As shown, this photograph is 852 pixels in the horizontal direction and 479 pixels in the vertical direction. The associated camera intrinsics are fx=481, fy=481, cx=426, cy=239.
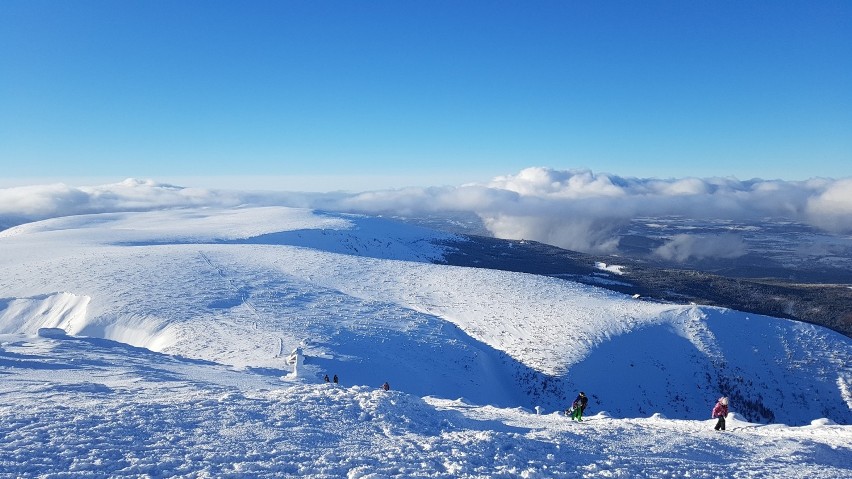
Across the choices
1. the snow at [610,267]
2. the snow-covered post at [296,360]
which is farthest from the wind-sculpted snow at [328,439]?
the snow at [610,267]

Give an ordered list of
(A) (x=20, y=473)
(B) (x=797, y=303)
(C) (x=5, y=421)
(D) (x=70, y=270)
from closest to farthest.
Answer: (A) (x=20, y=473) < (C) (x=5, y=421) < (D) (x=70, y=270) < (B) (x=797, y=303)

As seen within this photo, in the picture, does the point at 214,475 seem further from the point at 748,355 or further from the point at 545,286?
the point at 545,286

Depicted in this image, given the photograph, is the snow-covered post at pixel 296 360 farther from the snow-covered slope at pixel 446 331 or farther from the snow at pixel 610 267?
the snow at pixel 610 267

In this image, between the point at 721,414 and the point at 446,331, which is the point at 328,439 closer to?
the point at 721,414

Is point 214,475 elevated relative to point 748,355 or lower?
elevated

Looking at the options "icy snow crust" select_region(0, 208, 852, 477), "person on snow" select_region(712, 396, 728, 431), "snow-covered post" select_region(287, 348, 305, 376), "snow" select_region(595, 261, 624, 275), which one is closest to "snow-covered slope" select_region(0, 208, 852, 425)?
"icy snow crust" select_region(0, 208, 852, 477)

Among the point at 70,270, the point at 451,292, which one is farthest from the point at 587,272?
the point at 70,270

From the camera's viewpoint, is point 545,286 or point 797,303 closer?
point 545,286

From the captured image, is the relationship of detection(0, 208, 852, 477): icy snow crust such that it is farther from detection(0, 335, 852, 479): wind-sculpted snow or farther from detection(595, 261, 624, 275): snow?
detection(595, 261, 624, 275): snow
